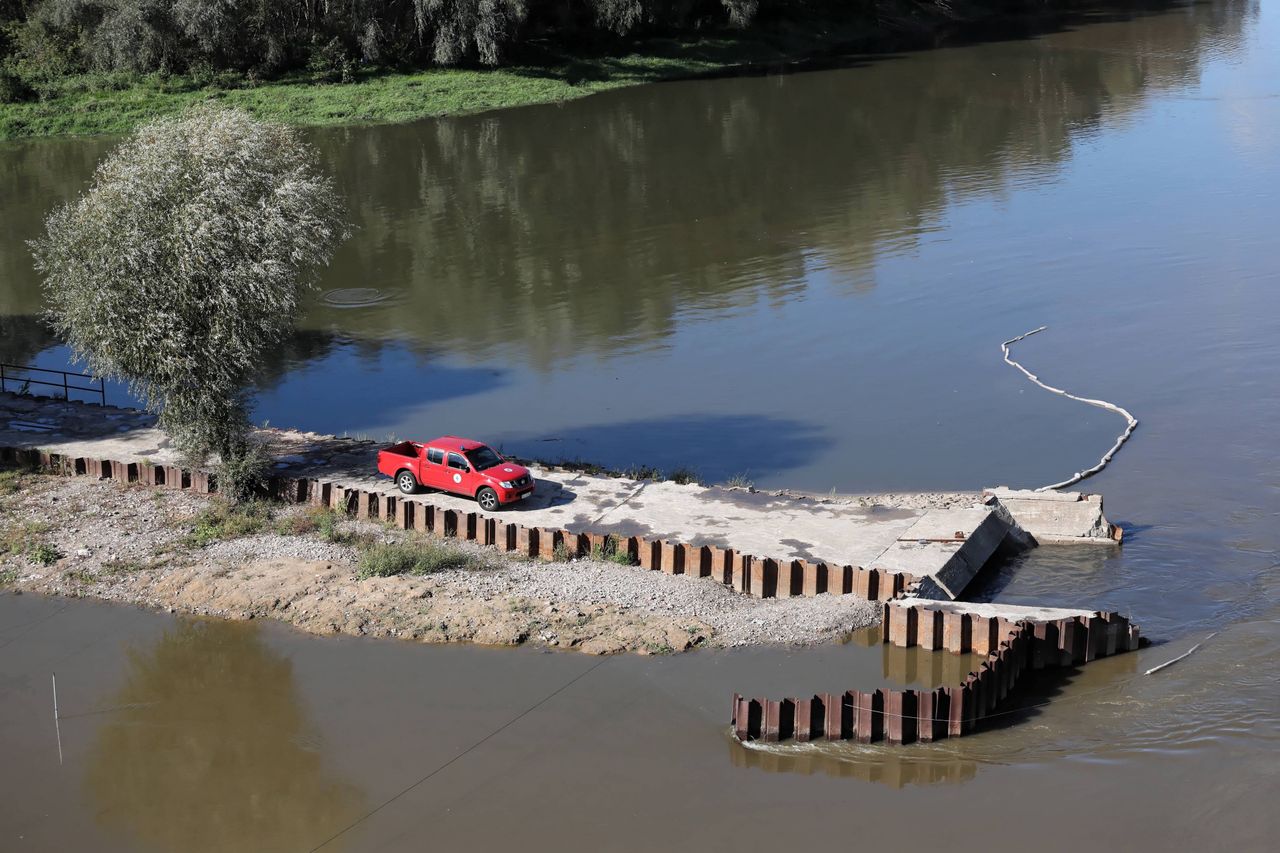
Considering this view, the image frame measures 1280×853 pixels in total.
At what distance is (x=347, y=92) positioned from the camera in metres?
94.6

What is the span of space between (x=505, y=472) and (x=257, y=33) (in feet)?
239

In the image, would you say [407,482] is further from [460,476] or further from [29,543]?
[29,543]

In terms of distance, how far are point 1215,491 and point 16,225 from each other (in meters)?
58.0

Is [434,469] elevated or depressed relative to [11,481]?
elevated

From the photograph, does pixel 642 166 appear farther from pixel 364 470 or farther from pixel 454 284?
pixel 364 470

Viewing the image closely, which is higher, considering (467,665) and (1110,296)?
(1110,296)

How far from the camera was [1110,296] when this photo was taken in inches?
2080

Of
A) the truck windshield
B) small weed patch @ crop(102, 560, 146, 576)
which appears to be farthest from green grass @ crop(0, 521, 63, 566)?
the truck windshield

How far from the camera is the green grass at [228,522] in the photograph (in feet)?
112

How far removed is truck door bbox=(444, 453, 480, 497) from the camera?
33.7 m

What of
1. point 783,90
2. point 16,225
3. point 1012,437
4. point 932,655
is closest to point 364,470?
point 932,655

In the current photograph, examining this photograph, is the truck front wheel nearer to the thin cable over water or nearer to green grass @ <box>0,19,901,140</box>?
the thin cable over water

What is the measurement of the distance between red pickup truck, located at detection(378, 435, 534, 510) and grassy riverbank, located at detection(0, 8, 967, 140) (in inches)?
2412

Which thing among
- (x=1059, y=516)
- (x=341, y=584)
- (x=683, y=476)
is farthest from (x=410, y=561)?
(x=1059, y=516)
